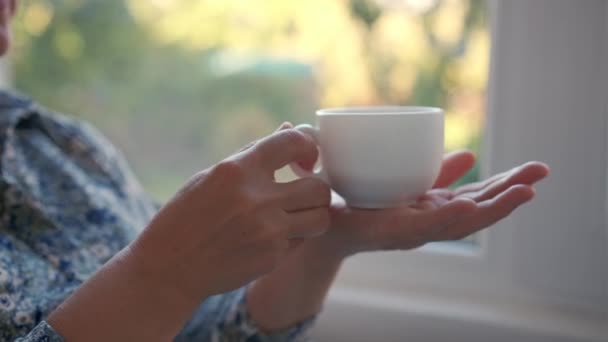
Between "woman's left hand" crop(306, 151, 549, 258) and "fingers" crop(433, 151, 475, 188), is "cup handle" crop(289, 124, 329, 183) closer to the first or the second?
"woman's left hand" crop(306, 151, 549, 258)

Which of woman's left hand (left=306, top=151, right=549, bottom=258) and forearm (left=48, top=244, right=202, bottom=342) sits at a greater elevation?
woman's left hand (left=306, top=151, right=549, bottom=258)

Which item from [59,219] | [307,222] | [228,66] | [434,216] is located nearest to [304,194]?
[307,222]

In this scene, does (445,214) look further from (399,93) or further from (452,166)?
(399,93)

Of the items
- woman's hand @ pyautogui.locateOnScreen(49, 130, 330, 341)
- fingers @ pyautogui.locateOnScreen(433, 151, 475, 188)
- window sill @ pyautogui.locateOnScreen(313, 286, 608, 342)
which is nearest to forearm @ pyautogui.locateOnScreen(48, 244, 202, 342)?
woman's hand @ pyautogui.locateOnScreen(49, 130, 330, 341)

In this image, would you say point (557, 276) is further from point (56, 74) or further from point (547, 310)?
point (56, 74)

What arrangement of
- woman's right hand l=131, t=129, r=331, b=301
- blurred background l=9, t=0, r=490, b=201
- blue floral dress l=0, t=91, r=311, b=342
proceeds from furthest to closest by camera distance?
1. blurred background l=9, t=0, r=490, b=201
2. blue floral dress l=0, t=91, r=311, b=342
3. woman's right hand l=131, t=129, r=331, b=301

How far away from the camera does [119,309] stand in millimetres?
632

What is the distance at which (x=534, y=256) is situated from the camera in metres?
1.04

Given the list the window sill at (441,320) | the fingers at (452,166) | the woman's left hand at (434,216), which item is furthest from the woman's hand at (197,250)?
the window sill at (441,320)

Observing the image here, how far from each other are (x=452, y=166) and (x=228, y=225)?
1.13 feet

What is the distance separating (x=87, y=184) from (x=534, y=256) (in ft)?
2.27

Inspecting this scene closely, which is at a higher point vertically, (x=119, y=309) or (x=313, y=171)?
(x=313, y=171)

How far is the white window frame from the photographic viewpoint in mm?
959

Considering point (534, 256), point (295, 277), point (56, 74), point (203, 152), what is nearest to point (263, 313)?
point (295, 277)
